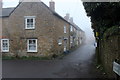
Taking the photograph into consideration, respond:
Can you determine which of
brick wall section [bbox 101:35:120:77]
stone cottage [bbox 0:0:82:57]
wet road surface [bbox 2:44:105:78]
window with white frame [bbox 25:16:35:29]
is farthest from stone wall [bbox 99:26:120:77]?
window with white frame [bbox 25:16:35:29]

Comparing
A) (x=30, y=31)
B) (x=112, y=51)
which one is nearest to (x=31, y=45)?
(x=30, y=31)

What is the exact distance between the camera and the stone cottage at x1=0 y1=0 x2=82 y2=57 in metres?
20.4

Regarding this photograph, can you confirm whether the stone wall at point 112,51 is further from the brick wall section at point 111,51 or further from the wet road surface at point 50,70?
the wet road surface at point 50,70

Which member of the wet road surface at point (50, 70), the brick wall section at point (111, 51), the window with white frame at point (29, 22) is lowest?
the wet road surface at point (50, 70)

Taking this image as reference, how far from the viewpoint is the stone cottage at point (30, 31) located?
2044 centimetres

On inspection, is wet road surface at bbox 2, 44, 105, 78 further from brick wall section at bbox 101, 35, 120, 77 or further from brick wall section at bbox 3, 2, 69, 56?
brick wall section at bbox 3, 2, 69, 56

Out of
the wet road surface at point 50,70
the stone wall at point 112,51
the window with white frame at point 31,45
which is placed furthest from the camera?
the window with white frame at point 31,45

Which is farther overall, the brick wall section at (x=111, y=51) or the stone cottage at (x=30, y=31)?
the stone cottage at (x=30, y=31)

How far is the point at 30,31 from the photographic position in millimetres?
20812

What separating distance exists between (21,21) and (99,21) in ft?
36.9

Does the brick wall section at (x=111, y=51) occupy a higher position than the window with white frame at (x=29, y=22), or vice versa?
the window with white frame at (x=29, y=22)

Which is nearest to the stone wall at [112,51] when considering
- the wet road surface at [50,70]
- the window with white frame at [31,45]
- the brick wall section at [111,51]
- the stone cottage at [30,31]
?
the brick wall section at [111,51]

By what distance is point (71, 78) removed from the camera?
9648mm

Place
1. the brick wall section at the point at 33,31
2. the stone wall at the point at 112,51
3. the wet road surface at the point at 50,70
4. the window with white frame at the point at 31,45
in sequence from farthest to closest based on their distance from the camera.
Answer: the window with white frame at the point at 31,45, the brick wall section at the point at 33,31, the wet road surface at the point at 50,70, the stone wall at the point at 112,51
